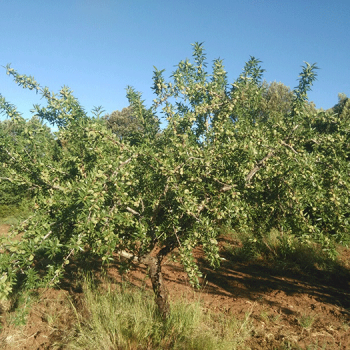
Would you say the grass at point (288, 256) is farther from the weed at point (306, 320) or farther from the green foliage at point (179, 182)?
the green foliage at point (179, 182)

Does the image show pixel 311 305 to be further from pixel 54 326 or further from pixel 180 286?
pixel 54 326

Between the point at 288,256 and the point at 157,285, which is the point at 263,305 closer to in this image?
the point at 157,285

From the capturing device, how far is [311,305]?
5.00 meters

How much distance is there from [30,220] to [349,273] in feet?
21.5

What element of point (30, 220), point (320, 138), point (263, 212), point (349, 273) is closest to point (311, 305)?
point (349, 273)

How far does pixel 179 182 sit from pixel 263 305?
2954 millimetres

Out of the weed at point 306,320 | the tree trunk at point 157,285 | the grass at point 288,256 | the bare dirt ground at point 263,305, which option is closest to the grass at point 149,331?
the tree trunk at point 157,285

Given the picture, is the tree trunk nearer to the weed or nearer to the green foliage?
the green foliage

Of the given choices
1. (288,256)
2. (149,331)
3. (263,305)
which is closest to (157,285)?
(149,331)

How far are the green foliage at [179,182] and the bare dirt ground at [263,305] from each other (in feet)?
4.52

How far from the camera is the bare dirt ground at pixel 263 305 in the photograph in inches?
161

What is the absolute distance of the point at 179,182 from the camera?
12.0 ft

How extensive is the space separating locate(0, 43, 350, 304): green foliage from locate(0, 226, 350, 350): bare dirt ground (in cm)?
138

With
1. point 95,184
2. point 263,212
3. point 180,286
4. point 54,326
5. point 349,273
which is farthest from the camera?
point 349,273
